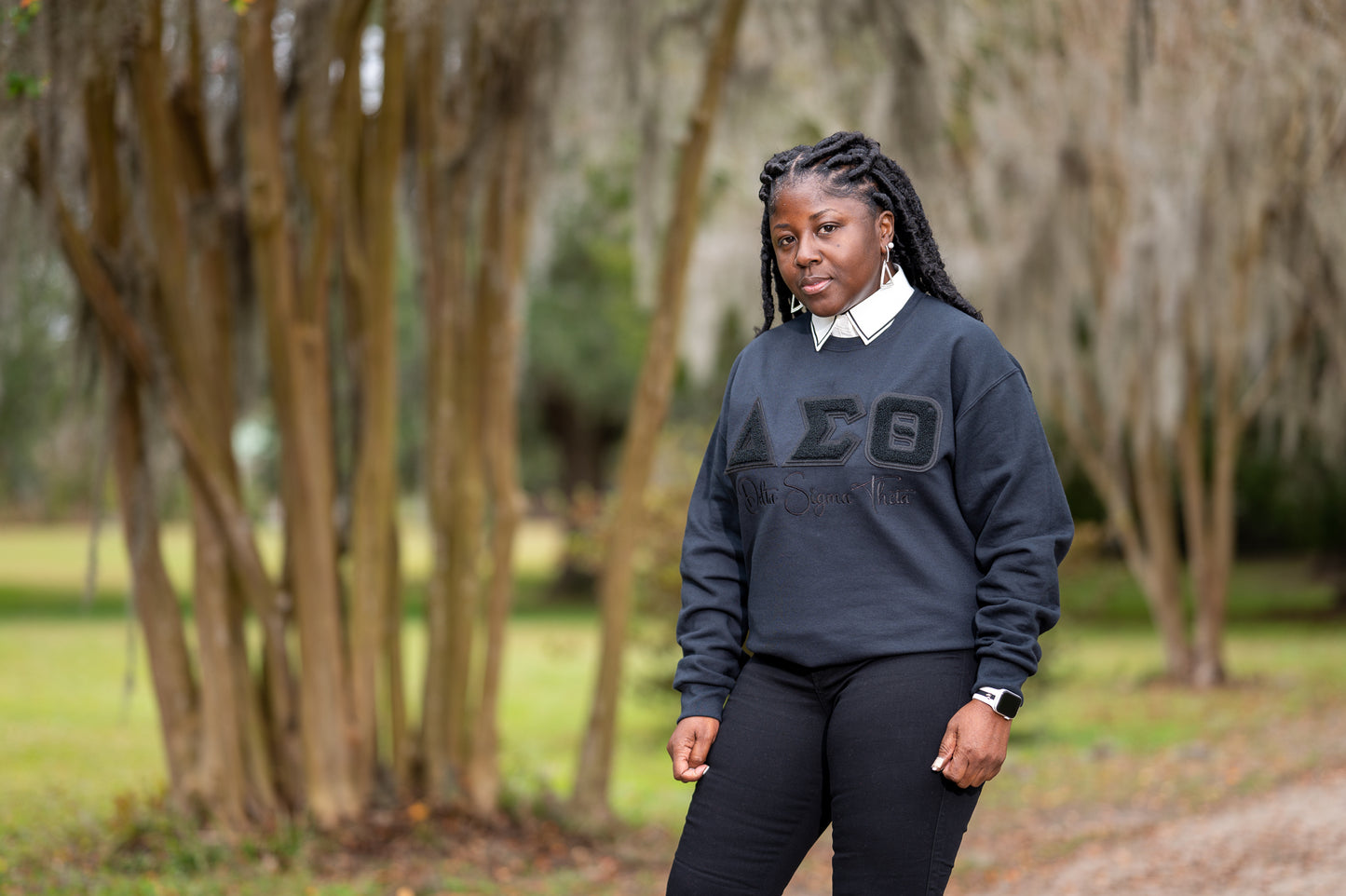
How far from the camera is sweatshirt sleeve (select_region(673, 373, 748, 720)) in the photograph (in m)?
2.21

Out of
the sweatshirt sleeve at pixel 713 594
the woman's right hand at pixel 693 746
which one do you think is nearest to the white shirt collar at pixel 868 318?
the sweatshirt sleeve at pixel 713 594

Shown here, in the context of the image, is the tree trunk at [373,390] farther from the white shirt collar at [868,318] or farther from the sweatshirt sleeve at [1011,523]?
the sweatshirt sleeve at [1011,523]

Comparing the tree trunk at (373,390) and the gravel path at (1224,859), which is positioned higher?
the tree trunk at (373,390)

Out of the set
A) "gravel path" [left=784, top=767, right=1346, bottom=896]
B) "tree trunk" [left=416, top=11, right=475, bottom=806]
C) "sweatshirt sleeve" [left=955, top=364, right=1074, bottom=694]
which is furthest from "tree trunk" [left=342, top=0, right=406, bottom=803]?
"sweatshirt sleeve" [left=955, top=364, right=1074, bottom=694]

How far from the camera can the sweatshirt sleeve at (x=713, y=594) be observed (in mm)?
2211

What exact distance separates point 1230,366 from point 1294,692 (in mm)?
2680

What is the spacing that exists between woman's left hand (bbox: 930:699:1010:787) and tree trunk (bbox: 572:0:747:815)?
338 centimetres

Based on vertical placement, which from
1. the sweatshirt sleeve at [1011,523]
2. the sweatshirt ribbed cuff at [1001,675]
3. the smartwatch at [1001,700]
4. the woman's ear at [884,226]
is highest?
the woman's ear at [884,226]

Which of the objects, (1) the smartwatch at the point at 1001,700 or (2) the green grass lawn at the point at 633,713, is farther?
(2) the green grass lawn at the point at 633,713

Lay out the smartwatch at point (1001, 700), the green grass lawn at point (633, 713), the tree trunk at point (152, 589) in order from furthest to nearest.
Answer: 1. the green grass lawn at point (633, 713)
2. the tree trunk at point (152, 589)
3. the smartwatch at point (1001, 700)

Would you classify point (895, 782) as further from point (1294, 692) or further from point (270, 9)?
point (1294, 692)

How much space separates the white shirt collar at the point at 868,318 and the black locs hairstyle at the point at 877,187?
0.10 m

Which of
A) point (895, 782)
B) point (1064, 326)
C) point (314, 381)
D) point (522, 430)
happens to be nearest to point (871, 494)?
point (895, 782)

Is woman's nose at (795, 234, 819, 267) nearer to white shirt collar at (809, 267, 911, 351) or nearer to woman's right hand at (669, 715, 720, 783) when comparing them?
white shirt collar at (809, 267, 911, 351)
